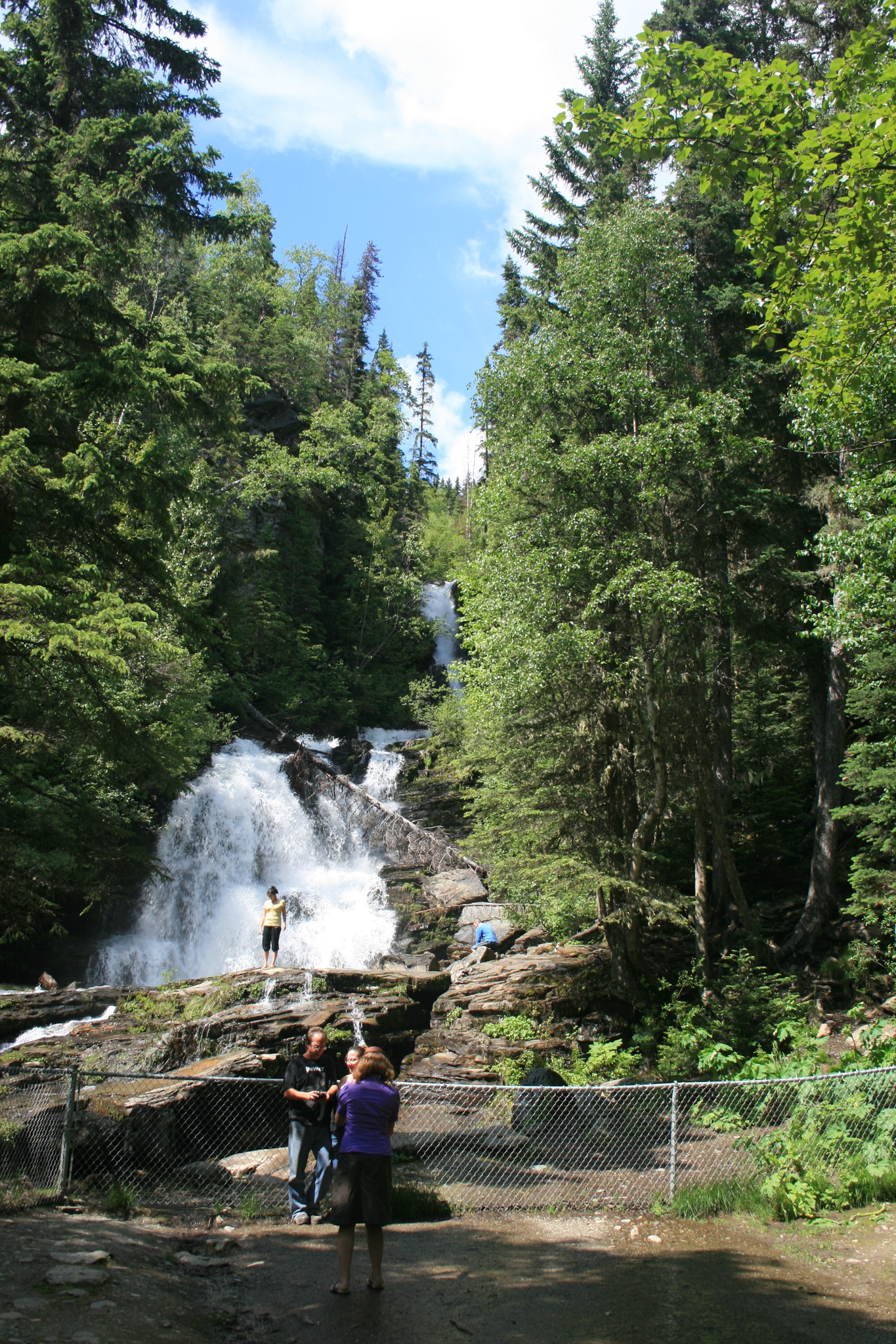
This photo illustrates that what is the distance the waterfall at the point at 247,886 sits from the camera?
18234 millimetres

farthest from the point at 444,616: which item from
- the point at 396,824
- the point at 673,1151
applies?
the point at 673,1151

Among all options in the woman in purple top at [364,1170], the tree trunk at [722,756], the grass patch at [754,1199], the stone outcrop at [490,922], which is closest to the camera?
the woman in purple top at [364,1170]

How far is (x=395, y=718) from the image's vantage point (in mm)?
34688

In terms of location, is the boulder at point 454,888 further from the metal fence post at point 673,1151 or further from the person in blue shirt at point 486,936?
the metal fence post at point 673,1151

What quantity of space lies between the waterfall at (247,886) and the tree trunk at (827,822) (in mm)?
9598

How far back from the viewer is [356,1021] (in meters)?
12.9

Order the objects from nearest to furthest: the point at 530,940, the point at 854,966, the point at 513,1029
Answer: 1. the point at 854,966
2. the point at 513,1029
3. the point at 530,940

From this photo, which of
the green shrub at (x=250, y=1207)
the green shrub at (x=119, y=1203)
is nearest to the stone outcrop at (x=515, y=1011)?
the green shrub at (x=250, y=1207)

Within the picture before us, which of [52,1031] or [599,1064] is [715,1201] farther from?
[52,1031]

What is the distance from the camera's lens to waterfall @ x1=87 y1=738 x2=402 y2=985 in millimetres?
18234

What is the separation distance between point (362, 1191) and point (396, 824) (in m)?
18.7

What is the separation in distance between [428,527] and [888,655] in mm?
40879

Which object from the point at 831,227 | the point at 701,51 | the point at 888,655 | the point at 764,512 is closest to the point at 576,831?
the point at 888,655

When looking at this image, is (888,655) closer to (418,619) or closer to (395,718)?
(395,718)
